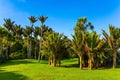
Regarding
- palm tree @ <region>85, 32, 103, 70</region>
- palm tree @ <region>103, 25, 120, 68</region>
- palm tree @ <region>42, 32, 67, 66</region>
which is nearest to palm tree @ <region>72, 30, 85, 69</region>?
palm tree @ <region>85, 32, 103, 70</region>

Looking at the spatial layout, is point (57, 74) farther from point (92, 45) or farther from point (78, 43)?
point (92, 45)

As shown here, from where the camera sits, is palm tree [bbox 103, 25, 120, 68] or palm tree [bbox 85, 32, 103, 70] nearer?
palm tree [bbox 85, 32, 103, 70]

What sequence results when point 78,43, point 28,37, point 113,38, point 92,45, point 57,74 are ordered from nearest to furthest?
1. point 57,74
2. point 92,45
3. point 78,43
4. point 113,38
5. point 28,37

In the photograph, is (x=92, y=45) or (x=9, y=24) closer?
(x=92, y=45)

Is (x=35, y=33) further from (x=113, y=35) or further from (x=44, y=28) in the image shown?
(x=113, y=35)

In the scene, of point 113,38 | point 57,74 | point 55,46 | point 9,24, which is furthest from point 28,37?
point 57,74

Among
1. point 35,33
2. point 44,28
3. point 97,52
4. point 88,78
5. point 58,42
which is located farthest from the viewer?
point 35,33

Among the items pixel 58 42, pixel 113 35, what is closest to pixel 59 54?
pixel 58 42

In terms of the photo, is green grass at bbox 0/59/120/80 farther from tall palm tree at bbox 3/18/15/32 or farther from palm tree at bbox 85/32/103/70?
tall palm tree at bbox 3/18/15/32

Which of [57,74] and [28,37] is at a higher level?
[28,37]

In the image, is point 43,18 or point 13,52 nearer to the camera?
point 43,18

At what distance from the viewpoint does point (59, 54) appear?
38.9 m

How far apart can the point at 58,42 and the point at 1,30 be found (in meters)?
23.3

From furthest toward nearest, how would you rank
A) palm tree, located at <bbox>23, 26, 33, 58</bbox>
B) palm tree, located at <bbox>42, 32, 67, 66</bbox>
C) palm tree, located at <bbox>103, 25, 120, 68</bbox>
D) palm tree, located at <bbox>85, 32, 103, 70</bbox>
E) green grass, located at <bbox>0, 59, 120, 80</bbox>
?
palm tree, located at <bbox>23, 26, 33, 58</bbox>
palm tree, located at <bbox>42, 32, 67, 66</bbox>
palm tree, located at <bbox>103, 25, 120, 68</bbox>
palm tree, located at <bbox>85, 32, 103, 70</bbox>
green grass, located at <bbox>0, 59, 120, 80</bbox>
